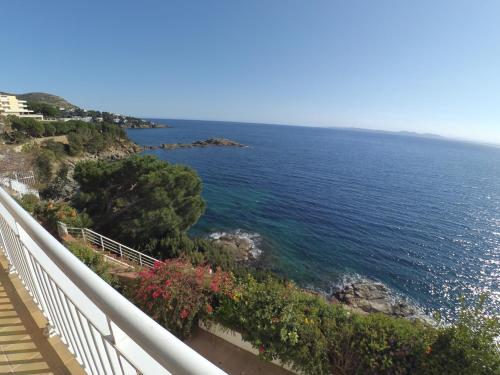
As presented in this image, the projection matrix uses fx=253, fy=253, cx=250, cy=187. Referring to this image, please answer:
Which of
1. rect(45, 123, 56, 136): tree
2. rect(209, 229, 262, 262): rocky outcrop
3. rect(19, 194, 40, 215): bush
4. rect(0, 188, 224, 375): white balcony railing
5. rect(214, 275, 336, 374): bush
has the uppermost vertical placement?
rect(45, 123, 56, 136): tree

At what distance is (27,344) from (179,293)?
3.02 metres

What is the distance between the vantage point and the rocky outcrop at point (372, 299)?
12183mm

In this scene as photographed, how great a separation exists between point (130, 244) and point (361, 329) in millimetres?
12659

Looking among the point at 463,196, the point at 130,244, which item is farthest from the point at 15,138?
the point at 463,196

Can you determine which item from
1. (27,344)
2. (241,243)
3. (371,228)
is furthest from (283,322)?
(371,228)

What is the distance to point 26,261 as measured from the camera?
7.57ft

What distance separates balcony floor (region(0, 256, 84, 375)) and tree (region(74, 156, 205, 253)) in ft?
36.9

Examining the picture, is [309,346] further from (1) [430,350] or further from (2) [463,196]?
(2) [463,196]

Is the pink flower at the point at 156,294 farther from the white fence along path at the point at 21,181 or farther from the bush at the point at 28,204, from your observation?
the white fence along path at the point at 21,181

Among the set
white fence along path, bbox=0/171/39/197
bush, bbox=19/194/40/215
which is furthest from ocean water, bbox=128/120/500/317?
bush, bbox=19/194/40/215

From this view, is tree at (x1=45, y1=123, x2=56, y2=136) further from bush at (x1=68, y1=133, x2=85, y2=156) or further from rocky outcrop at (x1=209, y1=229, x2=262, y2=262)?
rocky outcrop at (x1=209, y1=229, x2=262, y2=262)

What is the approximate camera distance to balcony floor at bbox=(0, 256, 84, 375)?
77.0 inches

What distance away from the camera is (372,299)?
1288cm

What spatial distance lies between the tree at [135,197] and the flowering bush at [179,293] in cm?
883
